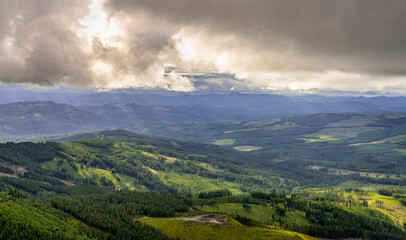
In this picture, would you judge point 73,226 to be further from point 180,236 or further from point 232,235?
point 232,235

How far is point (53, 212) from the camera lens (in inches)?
6511

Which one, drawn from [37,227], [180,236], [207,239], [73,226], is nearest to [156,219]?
[180,236]

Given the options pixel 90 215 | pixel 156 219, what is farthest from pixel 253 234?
pixel 90 215

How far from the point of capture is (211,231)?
6718 inches

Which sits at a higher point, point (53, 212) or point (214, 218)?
point (53, 212)

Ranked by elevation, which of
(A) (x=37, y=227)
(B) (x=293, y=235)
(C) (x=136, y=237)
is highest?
(A) (x=37, y=227)

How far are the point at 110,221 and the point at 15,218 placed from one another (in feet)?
184

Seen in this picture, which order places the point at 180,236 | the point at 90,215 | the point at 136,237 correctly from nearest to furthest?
1. the point at 136,237
2. the point at 180,236
3. the point at 90,215

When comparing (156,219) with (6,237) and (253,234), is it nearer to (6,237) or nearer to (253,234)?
(253,234)

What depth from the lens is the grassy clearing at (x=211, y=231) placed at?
165500 mm

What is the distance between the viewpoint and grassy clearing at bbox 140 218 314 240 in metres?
166

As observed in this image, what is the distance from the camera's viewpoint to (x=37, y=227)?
116m

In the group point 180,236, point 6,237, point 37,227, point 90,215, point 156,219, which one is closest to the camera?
point 6,237

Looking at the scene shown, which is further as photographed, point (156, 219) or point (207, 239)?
point (156, 219)
